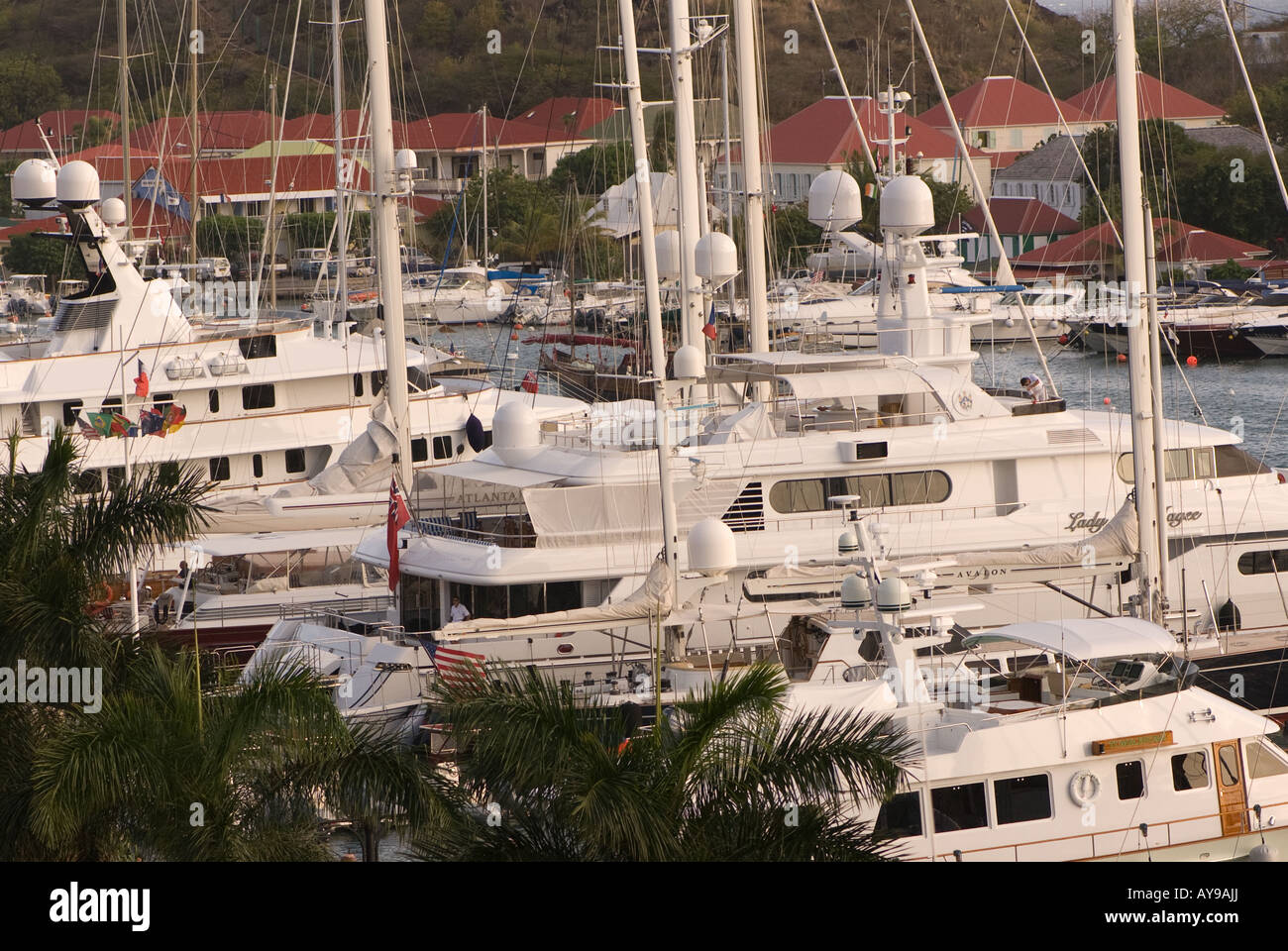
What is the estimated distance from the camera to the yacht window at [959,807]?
51.7 ft

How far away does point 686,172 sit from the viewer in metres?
24.1

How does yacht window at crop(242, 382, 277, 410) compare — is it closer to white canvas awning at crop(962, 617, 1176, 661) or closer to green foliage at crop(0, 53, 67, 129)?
white canvas awning at crop(962, 617, 1176, 661)

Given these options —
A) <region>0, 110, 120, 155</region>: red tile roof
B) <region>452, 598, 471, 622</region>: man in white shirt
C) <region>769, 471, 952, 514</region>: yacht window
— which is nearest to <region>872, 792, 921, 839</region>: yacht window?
<region>452, 598, 471, 622</region>: man in white shirt

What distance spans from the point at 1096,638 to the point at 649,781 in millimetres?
6654

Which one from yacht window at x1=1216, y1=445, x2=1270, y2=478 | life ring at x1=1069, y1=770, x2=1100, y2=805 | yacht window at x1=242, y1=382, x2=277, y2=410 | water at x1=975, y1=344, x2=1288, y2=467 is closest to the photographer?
life ring at x1=1069, y1=770, x2=1100, y2=805

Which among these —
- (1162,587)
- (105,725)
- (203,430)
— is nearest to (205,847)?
(105,725)

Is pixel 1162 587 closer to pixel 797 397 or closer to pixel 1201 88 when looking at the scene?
pixel 797 397

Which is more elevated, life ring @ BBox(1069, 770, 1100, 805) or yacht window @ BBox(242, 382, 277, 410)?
yacht window @ BBox(242, 382, 277, 410)

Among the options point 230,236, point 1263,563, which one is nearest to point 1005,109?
point 230,236

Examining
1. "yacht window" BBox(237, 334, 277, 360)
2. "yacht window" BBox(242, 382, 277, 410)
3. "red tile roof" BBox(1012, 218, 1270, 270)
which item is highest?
"red tile roof" BBox(1012, 218, 1270, 270)

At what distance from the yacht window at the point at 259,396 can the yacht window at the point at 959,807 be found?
19.0m

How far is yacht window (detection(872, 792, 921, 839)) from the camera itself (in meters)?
15.6

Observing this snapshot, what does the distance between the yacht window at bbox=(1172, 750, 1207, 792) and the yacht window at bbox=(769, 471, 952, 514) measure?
6.61 m

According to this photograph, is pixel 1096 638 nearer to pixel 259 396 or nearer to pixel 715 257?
pixel 715 257
